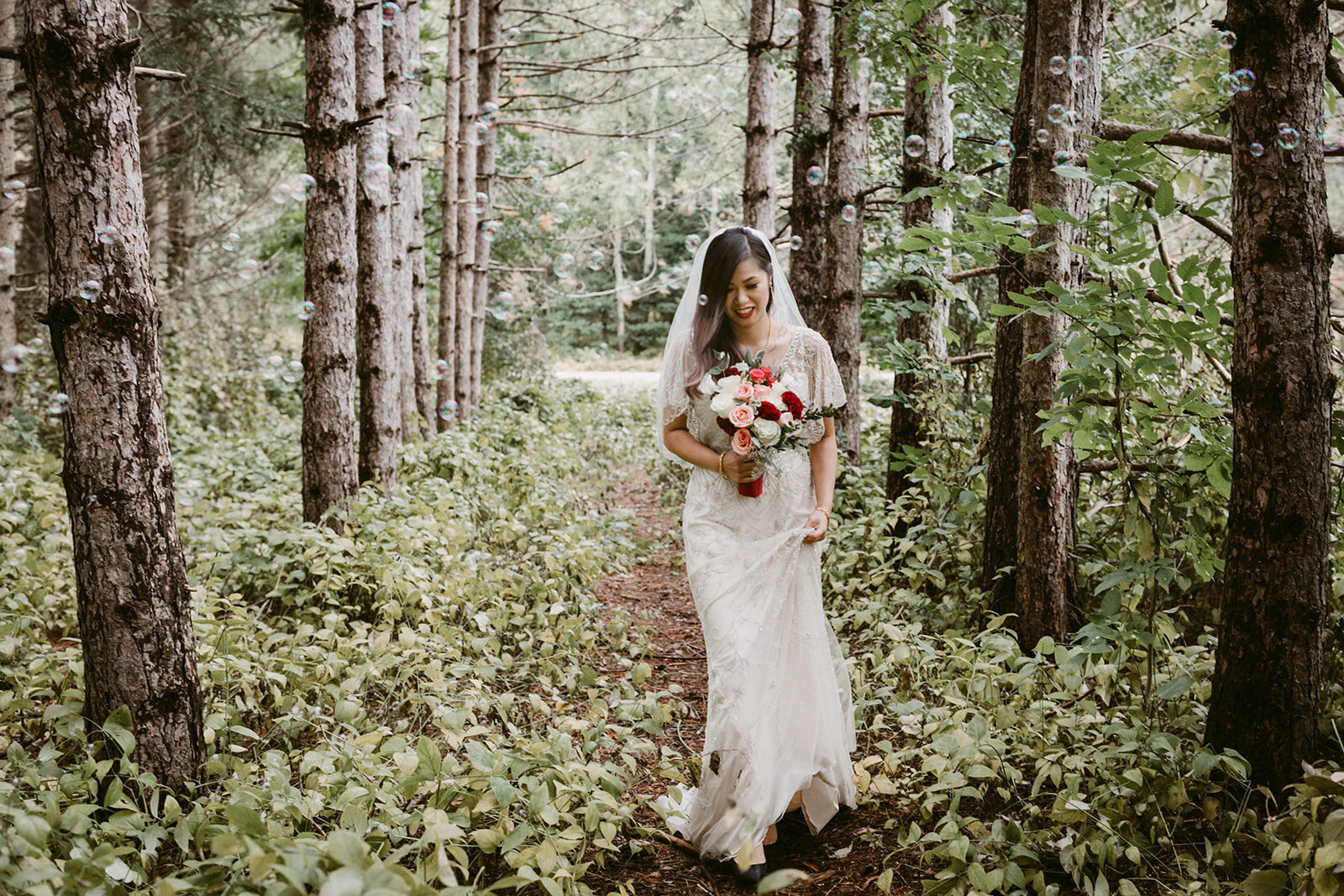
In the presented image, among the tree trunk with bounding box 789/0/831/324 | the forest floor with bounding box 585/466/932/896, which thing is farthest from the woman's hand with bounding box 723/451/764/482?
the tree trunk with bounding box 789/0/831/324

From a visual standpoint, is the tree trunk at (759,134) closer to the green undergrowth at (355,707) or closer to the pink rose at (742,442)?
the green undergrowth at (355,707)

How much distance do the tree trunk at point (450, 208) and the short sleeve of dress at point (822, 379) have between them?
8.25 meters

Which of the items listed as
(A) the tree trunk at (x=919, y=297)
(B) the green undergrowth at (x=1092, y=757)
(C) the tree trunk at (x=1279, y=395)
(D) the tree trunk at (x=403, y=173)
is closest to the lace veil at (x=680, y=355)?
(B) the green undergrowth at (x=1092, y=757)

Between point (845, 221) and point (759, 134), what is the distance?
6.29 feet

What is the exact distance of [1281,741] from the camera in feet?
10.1

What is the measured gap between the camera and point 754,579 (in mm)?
3766

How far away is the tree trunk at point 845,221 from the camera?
26.6 ft

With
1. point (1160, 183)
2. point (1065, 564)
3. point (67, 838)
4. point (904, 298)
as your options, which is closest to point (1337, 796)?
point (1160, 183)

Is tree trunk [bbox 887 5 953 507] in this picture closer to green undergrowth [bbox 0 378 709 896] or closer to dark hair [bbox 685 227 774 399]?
green undergrowth [bbox 0 378 709 896]

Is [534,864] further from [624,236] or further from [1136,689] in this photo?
[624,236]

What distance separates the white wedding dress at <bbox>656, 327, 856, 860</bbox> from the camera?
138 inches

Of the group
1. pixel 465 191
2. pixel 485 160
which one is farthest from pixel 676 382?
pixel 485 160

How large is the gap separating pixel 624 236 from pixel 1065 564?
153 ft

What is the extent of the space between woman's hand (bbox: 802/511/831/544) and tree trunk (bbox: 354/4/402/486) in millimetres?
4864
